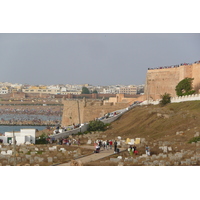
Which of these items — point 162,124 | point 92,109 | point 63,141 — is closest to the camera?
point 63,141

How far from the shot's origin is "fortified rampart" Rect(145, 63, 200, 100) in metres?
32.2

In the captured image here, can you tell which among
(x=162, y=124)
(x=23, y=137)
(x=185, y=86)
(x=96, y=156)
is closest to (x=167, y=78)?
(x=185, y=86)

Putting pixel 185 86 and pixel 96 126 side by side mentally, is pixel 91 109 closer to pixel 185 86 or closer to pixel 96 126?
pixel 185 86

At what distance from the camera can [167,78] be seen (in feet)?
116

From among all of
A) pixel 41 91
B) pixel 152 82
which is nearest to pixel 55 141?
pixel 152 82

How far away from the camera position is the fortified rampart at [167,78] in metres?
32.2

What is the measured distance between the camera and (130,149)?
52.2 ft

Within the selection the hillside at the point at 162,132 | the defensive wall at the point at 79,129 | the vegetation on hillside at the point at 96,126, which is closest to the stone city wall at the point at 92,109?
the hillside at the point at 162,132

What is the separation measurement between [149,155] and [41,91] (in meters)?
110

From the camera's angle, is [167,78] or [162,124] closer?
[162,124]

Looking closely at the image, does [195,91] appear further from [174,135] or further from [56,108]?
[56,108]

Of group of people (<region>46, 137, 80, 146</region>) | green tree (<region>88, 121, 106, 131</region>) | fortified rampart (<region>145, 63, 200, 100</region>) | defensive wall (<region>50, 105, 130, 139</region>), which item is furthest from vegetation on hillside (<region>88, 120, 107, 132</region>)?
fortified rampart (<region>145, 63, 200, 100</region>)

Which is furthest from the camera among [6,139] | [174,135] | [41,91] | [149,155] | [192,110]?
[41,91]

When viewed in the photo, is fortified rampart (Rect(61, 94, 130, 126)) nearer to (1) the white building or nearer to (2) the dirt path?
(1) the white building
